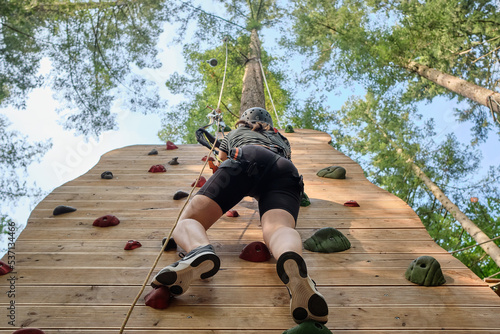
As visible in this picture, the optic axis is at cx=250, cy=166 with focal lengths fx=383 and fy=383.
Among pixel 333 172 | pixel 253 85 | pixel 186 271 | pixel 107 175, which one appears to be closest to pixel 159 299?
pixel 186 271

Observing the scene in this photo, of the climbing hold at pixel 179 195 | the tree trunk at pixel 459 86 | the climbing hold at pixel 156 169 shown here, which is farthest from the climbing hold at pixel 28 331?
the tree trunk at pixel 459 86

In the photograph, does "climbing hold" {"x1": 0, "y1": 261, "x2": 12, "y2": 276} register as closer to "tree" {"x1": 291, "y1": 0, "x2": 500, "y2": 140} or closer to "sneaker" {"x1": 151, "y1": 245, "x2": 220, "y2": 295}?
"sneaker" {"x1": 151, "y1": 245, "x2": 220, "y2": 295}

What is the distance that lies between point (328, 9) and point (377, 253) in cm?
832

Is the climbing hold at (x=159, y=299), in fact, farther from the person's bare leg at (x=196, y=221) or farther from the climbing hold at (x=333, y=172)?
the climbing hold at (x=333, y=172)

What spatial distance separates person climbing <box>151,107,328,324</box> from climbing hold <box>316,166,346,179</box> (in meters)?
1.27

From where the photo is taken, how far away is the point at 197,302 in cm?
173

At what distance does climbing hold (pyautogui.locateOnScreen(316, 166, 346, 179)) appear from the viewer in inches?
141

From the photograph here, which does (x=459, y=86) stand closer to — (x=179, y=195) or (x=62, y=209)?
(x=179, y=195)

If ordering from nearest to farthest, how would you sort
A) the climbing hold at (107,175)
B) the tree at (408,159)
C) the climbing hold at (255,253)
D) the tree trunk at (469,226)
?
the climbing hold at (255,253) < the climbing hold at (107,175) < the tree trunk at (469,226) < the tree at (408,159)

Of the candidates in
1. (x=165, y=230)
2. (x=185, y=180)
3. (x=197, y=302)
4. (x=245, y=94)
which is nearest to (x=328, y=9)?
(x=245, y=94)

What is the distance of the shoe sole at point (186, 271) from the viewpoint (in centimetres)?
158

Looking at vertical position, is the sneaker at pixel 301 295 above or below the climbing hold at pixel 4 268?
above

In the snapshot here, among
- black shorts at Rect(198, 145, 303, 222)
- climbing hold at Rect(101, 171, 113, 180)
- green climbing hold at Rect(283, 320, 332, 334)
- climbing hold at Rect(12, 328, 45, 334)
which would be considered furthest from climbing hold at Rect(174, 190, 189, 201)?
green climbing hold at Rect(283, 320, 332, 334)

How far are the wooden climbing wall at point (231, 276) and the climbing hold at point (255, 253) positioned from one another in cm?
3
